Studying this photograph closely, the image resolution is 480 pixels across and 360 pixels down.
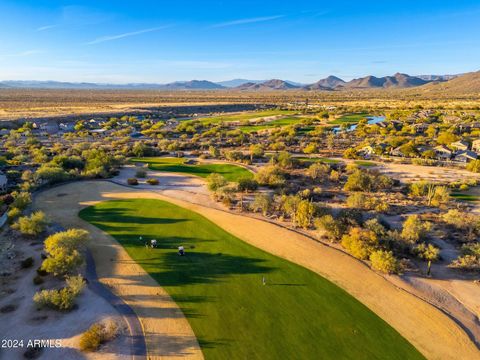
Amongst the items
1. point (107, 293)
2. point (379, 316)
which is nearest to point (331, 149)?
point (379, 316)

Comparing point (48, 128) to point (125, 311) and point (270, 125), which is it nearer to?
point (270, 125)

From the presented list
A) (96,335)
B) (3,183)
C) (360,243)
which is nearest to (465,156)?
(360,243)

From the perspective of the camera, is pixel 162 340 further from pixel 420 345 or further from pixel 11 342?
pixel 420 345

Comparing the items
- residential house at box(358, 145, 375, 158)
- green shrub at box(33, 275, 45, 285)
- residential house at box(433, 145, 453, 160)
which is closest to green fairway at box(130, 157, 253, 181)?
residential house at box(358, 145, 375, 158)

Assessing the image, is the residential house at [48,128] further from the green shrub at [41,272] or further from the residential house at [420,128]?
the residential house at [420,128]

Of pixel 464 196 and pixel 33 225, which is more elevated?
pixel 33 225

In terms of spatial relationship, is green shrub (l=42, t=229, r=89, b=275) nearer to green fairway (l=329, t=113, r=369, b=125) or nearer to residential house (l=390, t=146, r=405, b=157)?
residential house (l=390, t=146, r=405, b=157)
